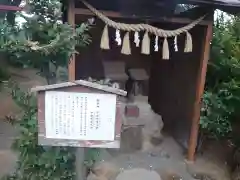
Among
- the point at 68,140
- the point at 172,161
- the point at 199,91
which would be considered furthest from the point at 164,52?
the point at 68,140

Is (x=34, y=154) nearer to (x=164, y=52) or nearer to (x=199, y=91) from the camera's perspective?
(x=164, y=52)

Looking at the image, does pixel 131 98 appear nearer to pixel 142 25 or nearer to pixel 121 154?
pixel 121 154

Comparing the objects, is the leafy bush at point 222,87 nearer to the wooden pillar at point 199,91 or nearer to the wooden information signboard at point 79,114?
the wooden pillar at point 199,91

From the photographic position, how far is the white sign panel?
2.64m

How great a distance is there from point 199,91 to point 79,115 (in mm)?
3080

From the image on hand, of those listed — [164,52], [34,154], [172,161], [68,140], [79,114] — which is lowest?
[172,161]

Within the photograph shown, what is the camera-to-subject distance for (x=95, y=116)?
2666 millimetres

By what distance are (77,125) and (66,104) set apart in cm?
22

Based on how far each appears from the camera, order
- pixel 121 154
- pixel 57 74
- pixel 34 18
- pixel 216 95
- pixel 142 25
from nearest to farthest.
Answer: pixel 34 18
pixel 57 74
pixel 142 25
pixel 216 95
pixel 121 154

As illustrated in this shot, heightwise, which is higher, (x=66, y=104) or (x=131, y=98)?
(x=66, y=104)

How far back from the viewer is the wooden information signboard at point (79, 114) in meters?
2.63

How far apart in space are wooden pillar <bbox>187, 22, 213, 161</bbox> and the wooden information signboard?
2.85 meters

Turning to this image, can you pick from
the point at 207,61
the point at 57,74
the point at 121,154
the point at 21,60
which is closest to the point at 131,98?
the point at 121,154

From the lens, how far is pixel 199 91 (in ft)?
16.9
